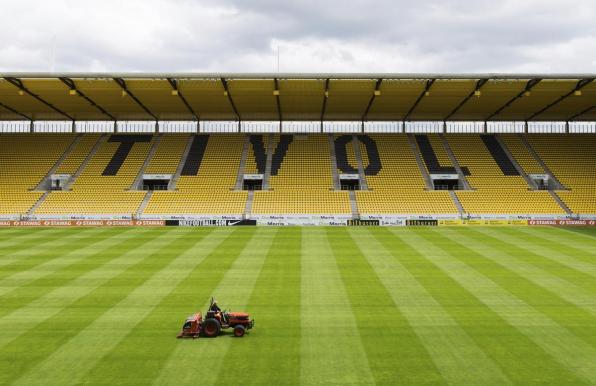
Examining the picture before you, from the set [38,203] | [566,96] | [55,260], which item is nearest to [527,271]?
[55,260]

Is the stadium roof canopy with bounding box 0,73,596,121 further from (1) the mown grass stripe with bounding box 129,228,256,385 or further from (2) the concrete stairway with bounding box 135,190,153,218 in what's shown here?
(1) the mown grass stripe with bounding box 129,228,256,385

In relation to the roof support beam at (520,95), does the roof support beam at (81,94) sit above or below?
above

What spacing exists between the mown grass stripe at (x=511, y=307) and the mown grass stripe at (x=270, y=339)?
5.96 meters

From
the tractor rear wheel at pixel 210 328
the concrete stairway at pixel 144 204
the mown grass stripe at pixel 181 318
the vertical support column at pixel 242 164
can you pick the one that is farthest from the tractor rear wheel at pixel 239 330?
the vertical support column at pixel 242 164

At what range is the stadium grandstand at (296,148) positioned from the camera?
36000 millimetres

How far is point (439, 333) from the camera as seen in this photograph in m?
12.2

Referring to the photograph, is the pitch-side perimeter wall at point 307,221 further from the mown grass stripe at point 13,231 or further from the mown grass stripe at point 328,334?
the mown grass stripe at point 328,334

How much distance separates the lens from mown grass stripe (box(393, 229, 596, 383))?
34.9ft

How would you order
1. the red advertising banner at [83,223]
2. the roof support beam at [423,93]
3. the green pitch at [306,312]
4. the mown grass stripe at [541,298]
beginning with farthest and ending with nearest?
the red advertising banner at [83,223], the roof support beam at [423,93], the mown grass stripe at [541,298], the green pitch at [306,312]

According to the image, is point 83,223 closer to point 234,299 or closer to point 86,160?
point 86,160

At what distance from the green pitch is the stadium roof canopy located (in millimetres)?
13387

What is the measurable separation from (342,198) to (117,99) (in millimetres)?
20638

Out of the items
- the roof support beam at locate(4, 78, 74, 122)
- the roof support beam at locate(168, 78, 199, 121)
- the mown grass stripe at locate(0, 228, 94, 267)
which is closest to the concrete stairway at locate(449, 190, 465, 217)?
the roof support beam at locate(168, 78, 199, 121)

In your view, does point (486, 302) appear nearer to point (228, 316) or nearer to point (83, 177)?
point (228, 316)
